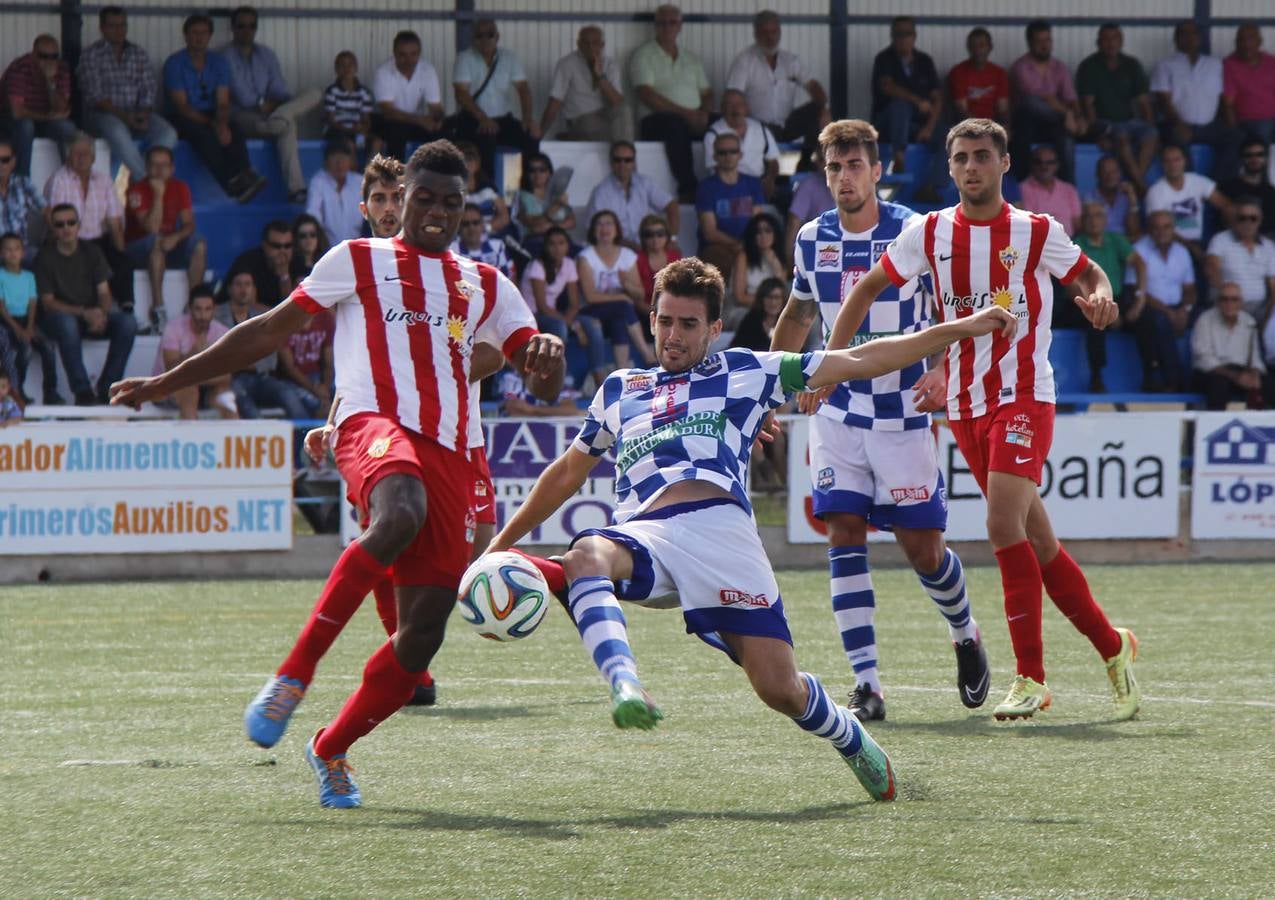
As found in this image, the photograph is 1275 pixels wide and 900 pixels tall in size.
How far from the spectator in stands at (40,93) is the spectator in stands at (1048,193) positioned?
8031mm

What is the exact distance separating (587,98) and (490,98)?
38.8 inches

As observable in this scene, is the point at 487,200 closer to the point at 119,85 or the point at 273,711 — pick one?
the point at 119,85

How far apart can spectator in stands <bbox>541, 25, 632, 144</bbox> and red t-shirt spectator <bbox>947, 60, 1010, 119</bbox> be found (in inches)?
123

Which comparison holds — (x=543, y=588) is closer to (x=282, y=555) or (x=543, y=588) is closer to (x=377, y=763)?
(x=377, y=763)

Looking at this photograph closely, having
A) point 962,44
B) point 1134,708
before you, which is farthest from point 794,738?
point 962,44

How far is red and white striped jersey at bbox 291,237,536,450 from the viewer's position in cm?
542

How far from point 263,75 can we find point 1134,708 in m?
11.1

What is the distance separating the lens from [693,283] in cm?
523

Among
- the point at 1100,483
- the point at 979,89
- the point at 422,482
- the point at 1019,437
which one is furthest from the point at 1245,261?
the point at 422,482

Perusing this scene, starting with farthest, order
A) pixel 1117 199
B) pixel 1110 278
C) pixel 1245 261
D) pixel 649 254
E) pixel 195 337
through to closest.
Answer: pixel 1117 199 < pixel 1245 261 < pixel 1110 278 < pixel 649 254 < pixel 195 337

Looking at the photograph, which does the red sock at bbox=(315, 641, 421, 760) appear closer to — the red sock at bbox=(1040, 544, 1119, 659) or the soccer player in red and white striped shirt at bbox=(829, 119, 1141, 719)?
the soccer player in red and white striped shirt at bbox=(829, 119, 1141, 719)

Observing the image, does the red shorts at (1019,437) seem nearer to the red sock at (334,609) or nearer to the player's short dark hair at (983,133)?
the player's short dark hair at (983,133)

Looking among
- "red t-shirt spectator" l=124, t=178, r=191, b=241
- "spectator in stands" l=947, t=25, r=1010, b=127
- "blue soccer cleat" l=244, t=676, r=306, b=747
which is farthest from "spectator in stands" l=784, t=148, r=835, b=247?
"blue soccer cleat" l=244, t=676, r=306, b=747

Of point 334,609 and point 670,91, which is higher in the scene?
point 670,91
